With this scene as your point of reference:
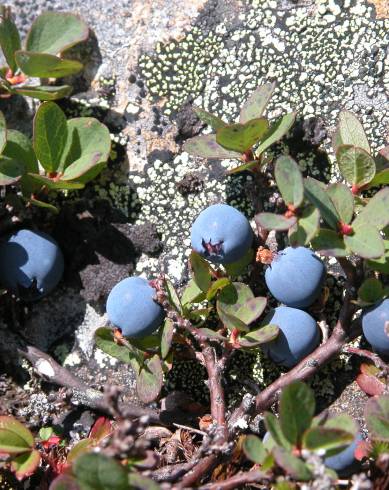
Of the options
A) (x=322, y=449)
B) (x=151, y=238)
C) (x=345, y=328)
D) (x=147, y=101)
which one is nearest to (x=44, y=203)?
(x=151, y=238)

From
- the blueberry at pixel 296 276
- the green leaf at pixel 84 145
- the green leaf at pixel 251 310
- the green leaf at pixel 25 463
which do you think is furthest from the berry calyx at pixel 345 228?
the green leaf at pixel 25 463

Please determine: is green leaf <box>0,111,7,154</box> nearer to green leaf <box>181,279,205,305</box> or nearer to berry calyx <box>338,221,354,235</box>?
green leaf <box>181,279,205,305</box>

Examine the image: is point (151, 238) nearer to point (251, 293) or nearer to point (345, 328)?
point (251, 293)

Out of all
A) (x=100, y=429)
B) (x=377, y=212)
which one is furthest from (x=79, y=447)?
(x=377, y=212)

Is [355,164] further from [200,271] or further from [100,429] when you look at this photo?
[100,429]

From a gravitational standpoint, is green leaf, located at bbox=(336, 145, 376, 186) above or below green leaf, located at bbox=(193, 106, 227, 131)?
below

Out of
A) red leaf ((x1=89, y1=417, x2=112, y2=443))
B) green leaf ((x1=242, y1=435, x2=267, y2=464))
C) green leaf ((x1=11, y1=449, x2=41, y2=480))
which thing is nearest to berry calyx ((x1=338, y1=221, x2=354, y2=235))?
green leaf ((x1=242, y1=435, x2=267, y2=464))

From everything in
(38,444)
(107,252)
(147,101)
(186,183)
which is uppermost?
(147,101)
